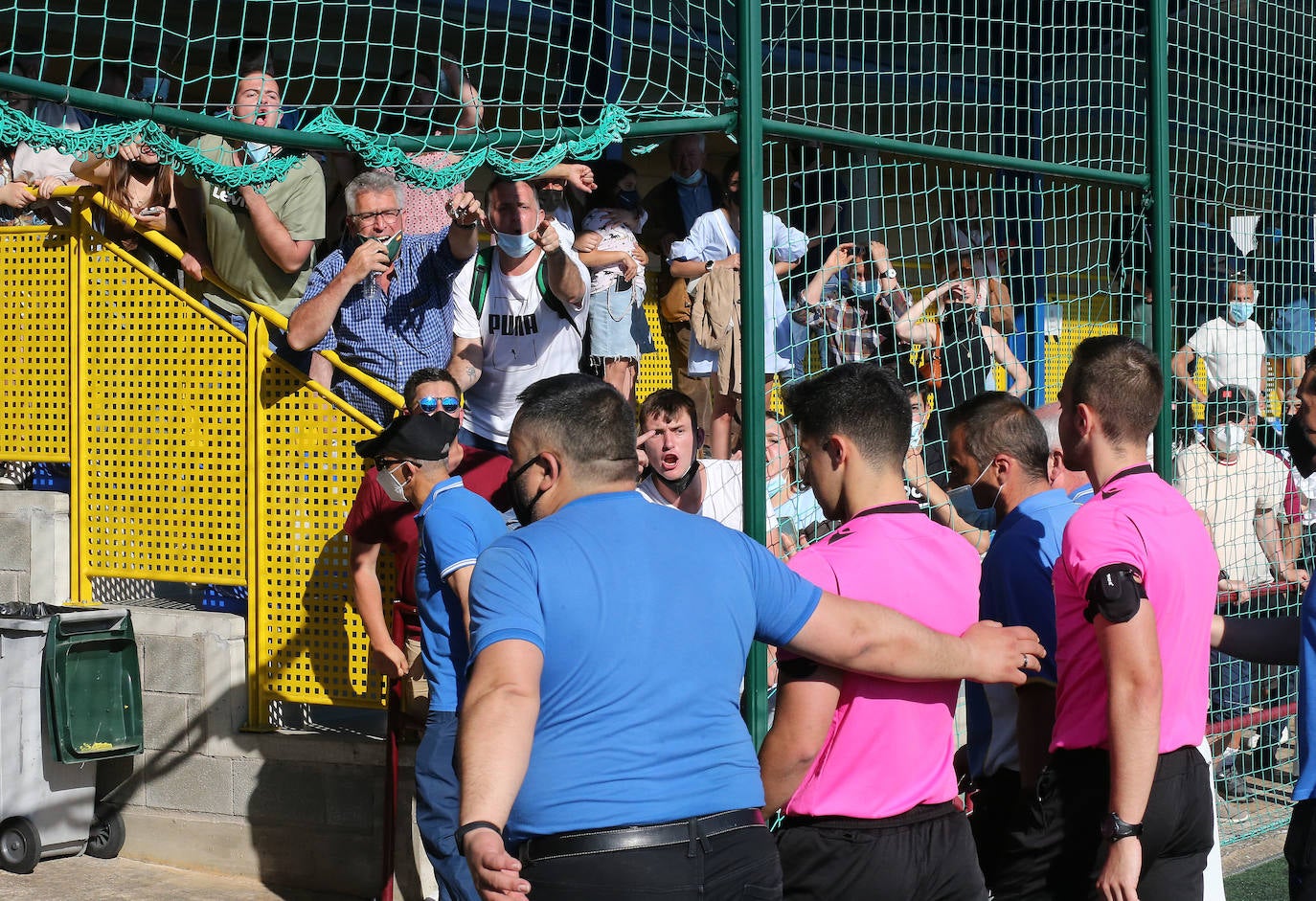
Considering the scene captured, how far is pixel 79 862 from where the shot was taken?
6.64 meters

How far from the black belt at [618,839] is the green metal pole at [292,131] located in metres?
2.10

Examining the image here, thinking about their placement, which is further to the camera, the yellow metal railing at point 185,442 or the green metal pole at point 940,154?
the yellow metal railing at point 185,442

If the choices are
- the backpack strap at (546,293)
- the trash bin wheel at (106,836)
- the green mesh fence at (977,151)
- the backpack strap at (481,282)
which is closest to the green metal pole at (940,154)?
the green mesh fence at (977,151)

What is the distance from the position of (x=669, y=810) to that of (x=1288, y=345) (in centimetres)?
608

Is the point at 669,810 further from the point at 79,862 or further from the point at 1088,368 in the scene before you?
the point at 79,862

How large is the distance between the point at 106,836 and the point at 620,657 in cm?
491

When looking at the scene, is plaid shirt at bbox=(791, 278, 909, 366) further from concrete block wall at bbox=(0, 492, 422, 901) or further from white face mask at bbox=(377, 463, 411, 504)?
concrete block wall at bbox=(0, 492, 422, 901)

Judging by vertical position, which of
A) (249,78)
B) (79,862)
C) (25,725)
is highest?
A: (249,78)

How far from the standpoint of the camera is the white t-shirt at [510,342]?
6715mm

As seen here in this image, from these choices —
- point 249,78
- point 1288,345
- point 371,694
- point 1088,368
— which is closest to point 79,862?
point 371,694

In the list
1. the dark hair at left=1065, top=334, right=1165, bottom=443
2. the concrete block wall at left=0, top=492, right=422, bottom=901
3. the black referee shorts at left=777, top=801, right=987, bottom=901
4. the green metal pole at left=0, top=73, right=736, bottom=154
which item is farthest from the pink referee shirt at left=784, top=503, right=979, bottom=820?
the concrete block wall at left=0, top=492, right=422, bottom=901

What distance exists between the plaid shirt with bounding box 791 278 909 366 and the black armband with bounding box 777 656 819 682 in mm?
2966

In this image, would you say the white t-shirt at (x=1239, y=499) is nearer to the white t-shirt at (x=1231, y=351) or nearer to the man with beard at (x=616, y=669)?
the white t-shirt at (x=1231, y=351)

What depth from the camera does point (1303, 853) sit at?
370cm
